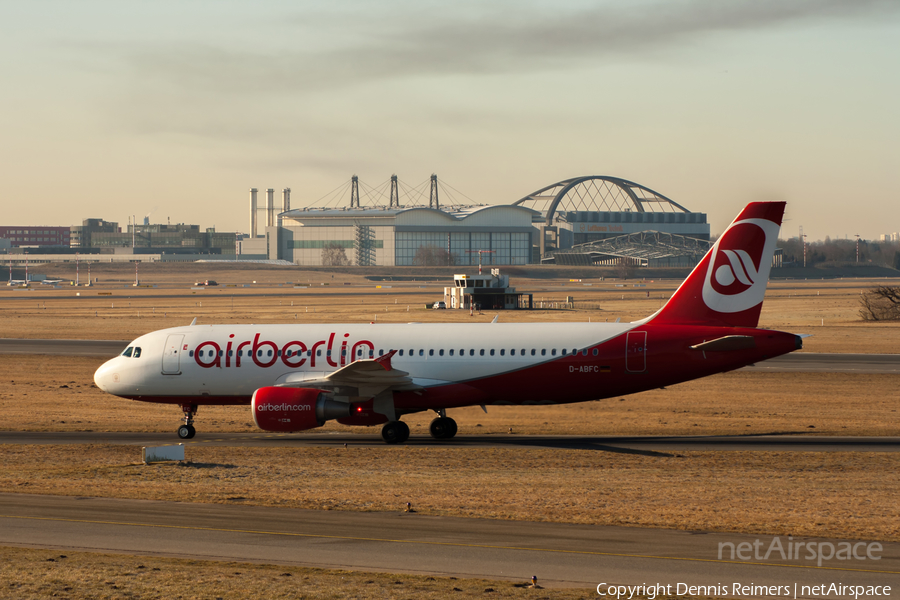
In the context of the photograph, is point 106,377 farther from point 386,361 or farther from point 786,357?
point 786,357

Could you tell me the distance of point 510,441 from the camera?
33156 millimetres

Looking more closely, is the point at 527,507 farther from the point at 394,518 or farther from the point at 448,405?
the point at 448,405

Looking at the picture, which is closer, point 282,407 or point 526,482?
point 526,482

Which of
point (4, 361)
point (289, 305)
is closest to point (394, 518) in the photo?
point (4, 361)

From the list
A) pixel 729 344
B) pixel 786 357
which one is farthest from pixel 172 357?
pixel 786 357

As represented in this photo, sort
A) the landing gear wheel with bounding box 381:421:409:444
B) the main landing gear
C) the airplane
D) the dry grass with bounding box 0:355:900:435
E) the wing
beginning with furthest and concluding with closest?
the dry grass with bounding box 0:355:900:435 → the main landing gear → the landing gear wheel with bounding box 381:421:409:444 → the wing → the airplane

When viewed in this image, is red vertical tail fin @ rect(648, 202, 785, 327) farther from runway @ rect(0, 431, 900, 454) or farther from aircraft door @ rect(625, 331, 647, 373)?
runway @ rect(0, 431, 900, 454)

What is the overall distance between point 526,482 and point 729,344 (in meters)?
9.59

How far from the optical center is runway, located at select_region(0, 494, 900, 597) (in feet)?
51.6

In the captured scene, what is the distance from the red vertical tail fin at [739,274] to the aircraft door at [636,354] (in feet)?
4.98

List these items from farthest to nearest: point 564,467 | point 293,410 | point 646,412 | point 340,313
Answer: point 340,313, point 646,412, point 293,410, point 564,467

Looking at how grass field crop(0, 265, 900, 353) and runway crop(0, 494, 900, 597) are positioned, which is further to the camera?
grass field crop(0, 265, 900, 353)

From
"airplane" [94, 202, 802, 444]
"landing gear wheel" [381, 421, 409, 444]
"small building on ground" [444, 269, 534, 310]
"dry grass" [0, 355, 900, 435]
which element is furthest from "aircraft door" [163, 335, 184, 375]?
"small building on ground" [444, 269, 534, 310]

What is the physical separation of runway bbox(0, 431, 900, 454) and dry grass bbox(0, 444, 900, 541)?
3.97 ft
